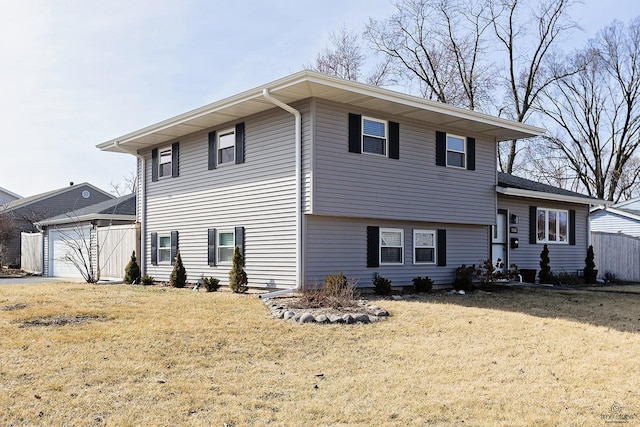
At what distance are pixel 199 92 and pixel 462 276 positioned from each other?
11.4m

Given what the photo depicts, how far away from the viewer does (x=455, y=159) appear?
1505 centimetres

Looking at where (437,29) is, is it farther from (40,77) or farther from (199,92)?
(40,77)

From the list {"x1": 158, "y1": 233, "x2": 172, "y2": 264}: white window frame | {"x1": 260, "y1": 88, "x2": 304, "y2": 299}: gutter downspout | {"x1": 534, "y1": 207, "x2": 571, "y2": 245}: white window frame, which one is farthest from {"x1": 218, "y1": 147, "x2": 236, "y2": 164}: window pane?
{"x1": 534, "y1": 207, "x2": 571, "y2": 245}: white window frame

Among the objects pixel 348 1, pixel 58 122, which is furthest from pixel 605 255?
pixel 58 122

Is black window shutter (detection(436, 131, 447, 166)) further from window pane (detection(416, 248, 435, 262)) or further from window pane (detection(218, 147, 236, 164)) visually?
window pane (detection(218, 147, 236, 164))

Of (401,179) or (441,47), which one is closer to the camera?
(401,179)

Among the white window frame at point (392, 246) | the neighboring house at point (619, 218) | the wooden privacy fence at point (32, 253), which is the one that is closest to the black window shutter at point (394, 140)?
the white window frame at point (392, 246)

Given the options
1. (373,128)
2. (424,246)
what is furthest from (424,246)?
(373,128)

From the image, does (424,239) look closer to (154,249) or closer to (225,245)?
(225,245)

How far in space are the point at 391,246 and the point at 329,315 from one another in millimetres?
5332

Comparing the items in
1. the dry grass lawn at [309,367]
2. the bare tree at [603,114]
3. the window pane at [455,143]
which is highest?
the bare tree at [603,114]

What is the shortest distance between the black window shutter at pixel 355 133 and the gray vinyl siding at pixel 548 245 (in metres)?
5.86

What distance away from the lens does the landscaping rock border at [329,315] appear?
873 centimetres

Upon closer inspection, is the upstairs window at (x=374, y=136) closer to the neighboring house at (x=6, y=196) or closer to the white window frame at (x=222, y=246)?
the white window frame at (x=222, y=246)
